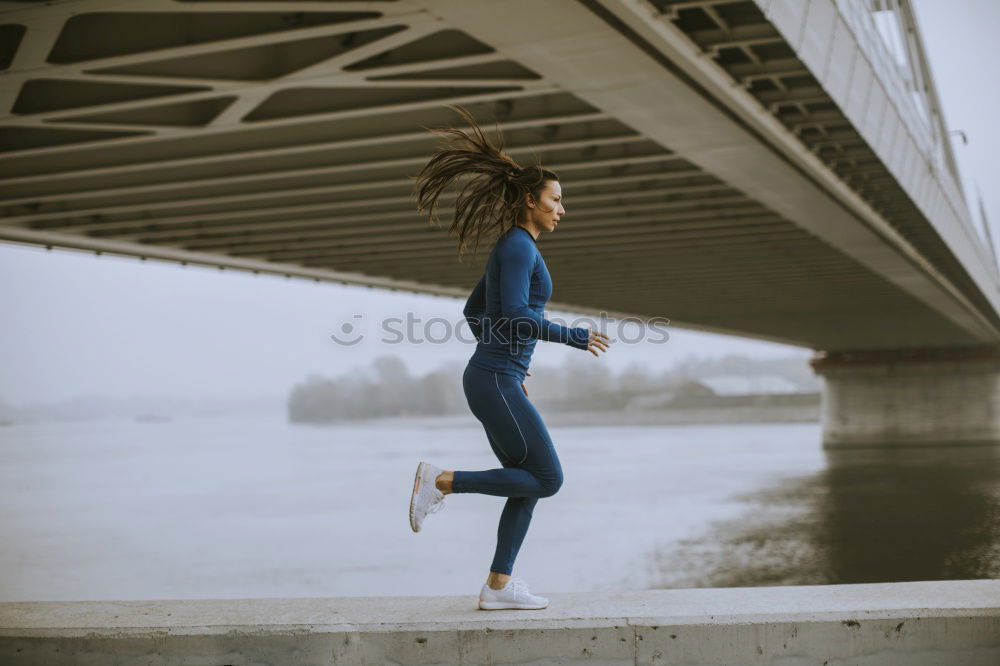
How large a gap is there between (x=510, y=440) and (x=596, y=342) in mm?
487

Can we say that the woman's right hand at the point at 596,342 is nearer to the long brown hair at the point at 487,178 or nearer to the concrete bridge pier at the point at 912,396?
Result: the long brown hair at the point at 487,178

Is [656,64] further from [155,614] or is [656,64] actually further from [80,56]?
[155,614]

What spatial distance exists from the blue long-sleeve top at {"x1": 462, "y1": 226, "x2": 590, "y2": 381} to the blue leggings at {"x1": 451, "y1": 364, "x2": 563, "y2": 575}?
0.07m

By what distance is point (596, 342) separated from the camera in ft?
12.4

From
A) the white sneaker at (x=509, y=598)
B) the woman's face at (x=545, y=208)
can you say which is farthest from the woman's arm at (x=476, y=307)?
the white sneaker at (x=509, y=598)

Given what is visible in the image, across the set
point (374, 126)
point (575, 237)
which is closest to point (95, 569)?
point (575, 237)

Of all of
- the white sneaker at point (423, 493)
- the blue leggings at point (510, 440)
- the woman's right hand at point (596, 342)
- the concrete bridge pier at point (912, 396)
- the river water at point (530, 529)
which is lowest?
the river water at point (530, 529)

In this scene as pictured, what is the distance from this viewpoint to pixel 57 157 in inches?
554

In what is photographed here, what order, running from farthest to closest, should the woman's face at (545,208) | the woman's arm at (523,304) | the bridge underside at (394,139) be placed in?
the bridge underside at (394,139) < the woman's face at (545,208) < the woman's arm at (523,304)

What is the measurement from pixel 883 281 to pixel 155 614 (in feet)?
84.6

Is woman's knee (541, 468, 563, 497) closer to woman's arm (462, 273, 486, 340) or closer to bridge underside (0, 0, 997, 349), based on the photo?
woman's arm (462, 273, 486, 340)

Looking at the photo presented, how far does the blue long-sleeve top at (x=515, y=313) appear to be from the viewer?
3.81 m

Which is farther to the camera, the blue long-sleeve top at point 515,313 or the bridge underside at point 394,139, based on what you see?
Result: the bridge underside at point 394,139

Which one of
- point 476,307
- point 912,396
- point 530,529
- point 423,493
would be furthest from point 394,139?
point 912,396
